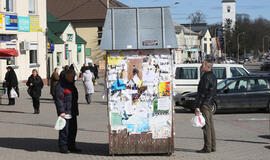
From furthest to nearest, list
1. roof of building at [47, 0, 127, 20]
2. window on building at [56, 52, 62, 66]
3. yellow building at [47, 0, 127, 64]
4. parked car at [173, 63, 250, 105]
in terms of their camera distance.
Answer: roof of building at [47, 0, 127, 20]
yellow building at [47, 0, 127, 64]
window on building at [56, 52, 62, 66]
parked car at [173, 63, 250, 105]

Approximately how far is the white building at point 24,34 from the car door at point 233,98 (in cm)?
1691

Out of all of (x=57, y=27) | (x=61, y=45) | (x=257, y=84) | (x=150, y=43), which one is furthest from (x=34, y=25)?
(x=150, y=43)

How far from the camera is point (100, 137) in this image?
12.0 meters

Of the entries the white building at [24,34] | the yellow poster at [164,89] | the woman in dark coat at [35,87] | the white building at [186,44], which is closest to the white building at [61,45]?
the white building at [24,34]

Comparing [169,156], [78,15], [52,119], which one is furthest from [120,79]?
[78,15]

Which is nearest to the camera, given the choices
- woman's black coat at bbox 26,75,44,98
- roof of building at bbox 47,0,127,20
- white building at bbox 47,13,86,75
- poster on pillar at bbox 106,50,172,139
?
poster on pillar at bbox 106,50,172,139

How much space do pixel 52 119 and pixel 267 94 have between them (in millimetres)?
7561

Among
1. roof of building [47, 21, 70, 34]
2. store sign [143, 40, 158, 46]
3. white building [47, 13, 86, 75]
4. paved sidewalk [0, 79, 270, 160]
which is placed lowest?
paved sidewalk [0, 79, 270, 160]

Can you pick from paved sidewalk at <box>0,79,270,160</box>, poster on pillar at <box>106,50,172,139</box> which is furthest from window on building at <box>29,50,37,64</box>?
poster on pillar at <box>106,50,172,139</box>

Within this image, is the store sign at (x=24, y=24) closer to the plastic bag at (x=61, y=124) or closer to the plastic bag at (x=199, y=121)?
the plastic bag at (x=61, y=124)

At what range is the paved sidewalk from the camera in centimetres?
941

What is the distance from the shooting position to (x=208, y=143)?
31.0 feet

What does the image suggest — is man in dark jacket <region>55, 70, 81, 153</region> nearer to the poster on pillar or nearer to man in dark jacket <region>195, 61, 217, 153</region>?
the poster on pillar

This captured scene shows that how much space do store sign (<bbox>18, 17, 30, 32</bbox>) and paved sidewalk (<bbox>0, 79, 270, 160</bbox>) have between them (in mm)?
14153
